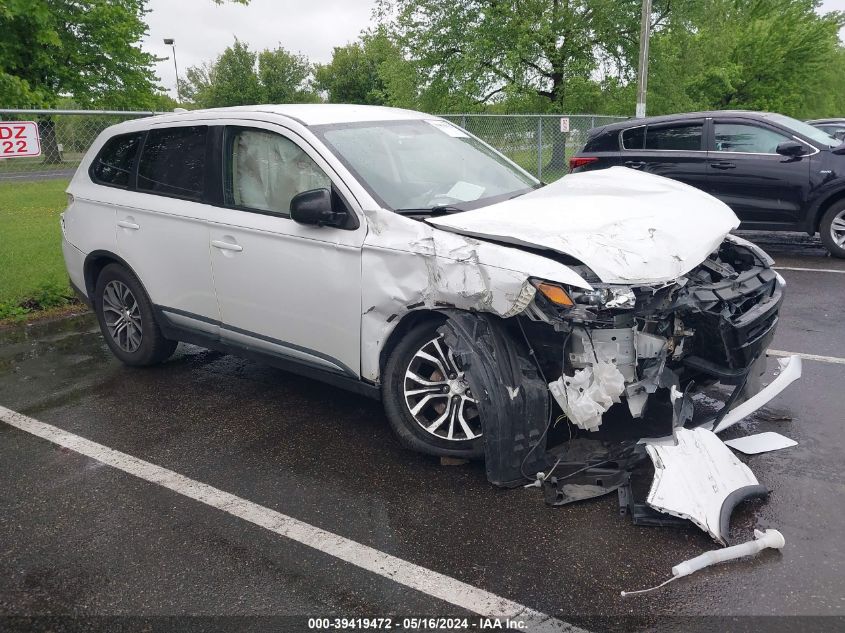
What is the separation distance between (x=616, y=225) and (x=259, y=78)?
62.5 meters

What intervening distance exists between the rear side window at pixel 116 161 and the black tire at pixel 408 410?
2.79m

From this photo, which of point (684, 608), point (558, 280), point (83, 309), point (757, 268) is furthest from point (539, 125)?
point (684, 608)

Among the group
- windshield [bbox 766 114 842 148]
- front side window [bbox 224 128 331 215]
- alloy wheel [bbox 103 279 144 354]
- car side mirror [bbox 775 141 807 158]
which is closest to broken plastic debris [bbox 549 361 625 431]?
front side window [bbox 224 128 331 215]

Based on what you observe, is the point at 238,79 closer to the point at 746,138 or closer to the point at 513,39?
the point at 513,39

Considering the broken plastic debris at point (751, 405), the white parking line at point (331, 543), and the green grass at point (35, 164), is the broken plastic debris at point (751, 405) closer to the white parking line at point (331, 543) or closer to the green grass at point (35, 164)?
the white parking line at point (331, 543)

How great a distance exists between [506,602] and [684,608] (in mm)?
Answer: 649

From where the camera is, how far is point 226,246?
4.68 metres

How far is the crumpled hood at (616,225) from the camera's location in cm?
348

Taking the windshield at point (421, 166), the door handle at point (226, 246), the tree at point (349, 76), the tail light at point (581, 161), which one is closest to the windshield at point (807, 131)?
the tail light at point (581, 161)

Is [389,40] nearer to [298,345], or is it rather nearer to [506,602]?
[298,345]

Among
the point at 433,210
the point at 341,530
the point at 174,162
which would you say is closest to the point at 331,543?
the point at 341,530

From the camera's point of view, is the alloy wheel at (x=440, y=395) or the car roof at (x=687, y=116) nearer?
the alloy wheel at (x=440, y=395)

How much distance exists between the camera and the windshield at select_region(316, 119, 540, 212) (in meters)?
4.28

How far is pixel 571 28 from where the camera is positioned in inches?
985
